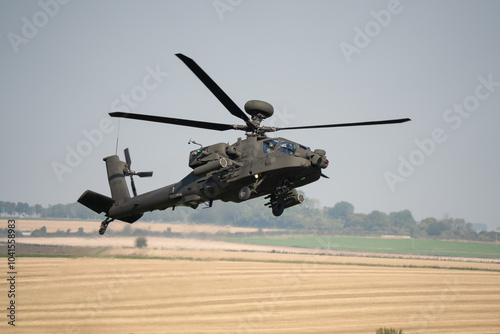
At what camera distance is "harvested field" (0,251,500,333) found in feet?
94.2

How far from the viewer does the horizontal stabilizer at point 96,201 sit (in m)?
20.3

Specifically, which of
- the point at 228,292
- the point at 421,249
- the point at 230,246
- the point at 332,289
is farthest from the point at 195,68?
the point at 421,249

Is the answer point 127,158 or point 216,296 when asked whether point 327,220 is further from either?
point 127,158

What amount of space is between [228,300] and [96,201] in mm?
16557

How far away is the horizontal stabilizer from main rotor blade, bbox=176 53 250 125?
25.8 ft

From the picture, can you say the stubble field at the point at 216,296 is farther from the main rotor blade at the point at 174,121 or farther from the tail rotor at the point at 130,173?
the main rotor blade at the point at 174,121

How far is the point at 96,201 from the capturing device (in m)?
20.8

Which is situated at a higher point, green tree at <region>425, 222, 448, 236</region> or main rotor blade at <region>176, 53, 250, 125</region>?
main rotor blade at <region>176, 53, 250, 125</region>

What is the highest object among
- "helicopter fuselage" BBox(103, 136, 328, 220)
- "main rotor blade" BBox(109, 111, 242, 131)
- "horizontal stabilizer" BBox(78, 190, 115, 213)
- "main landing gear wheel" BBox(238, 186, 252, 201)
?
"main rotor blade" BBox(109, 111, 242, 131)

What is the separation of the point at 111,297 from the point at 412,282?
1027 inches

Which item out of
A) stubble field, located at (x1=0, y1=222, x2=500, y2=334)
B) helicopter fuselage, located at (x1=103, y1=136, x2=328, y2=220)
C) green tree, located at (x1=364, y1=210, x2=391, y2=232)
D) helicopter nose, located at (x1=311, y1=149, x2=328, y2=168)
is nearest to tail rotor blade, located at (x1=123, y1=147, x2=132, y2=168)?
helicopter fuselage, located at (x1=103, y1=136, x2=328, y2=220)

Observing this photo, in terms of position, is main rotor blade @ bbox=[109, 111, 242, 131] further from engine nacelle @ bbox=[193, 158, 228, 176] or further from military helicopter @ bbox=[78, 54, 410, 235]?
engine nacelle @ bbox=[193, 158, 228, 176]

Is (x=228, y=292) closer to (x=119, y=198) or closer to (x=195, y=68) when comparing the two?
(x=119, y=198)

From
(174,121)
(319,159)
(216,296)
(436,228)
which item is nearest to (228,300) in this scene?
(216,296)
